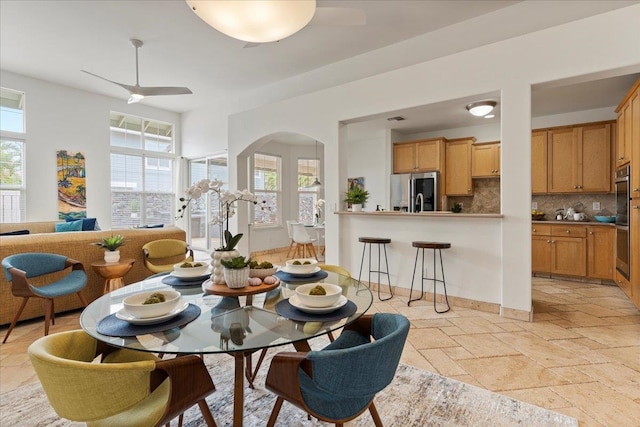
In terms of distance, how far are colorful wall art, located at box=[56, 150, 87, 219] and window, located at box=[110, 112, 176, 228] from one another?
557 millimetres

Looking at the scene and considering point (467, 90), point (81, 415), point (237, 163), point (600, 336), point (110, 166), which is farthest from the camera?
point (110, 166)

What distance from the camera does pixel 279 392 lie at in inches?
49.1

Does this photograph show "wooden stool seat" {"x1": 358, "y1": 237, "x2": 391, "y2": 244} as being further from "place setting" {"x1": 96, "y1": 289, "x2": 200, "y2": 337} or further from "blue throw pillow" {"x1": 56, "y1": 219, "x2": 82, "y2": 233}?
"blue throw pillow" {"x1": 56, "y1": 219, "x2": 82, "y2": 233}

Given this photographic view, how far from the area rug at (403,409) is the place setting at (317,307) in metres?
0.71

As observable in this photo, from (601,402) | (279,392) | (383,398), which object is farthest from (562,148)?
(279,392)

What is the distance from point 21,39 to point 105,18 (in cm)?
155

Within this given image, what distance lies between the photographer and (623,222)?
3768 mm

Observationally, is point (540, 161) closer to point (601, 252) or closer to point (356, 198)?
point (601, 252)

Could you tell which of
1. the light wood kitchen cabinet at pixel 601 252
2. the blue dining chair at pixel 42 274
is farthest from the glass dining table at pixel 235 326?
the light wood kitchen cabinet at pixel 601 252

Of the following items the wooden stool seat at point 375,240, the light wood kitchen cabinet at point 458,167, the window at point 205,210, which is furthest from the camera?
the window at point 205,210

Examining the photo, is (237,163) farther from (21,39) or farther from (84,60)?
(21,39)

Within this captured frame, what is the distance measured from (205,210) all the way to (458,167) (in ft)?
18.5

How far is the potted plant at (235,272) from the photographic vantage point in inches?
65.7

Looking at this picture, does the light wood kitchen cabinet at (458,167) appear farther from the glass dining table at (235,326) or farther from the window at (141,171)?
the window at (141,171)
